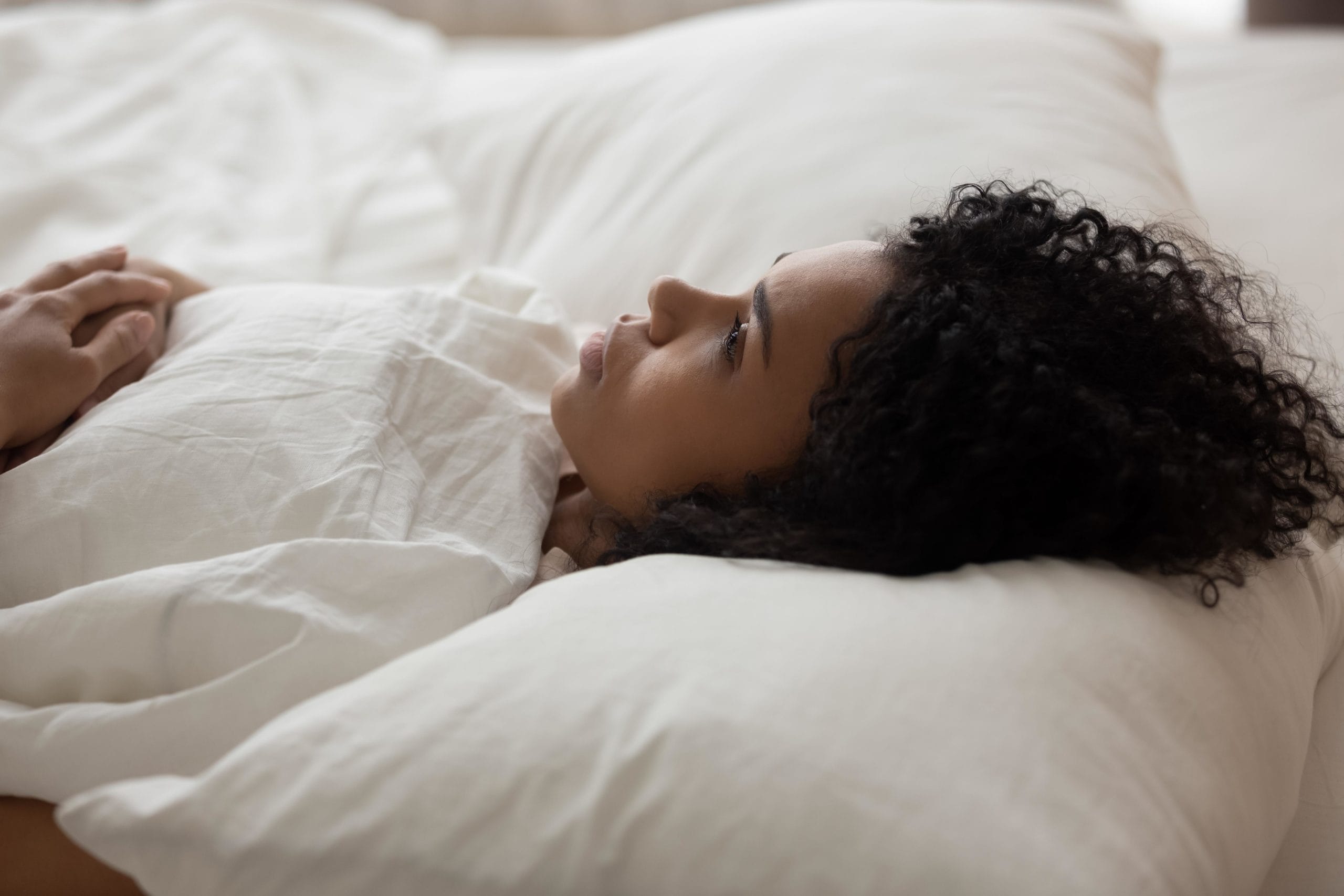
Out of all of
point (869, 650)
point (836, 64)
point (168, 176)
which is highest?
point (836, 64)

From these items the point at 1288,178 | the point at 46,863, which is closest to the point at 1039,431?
the point at 46,863

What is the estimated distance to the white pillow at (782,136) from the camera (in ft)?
3.56

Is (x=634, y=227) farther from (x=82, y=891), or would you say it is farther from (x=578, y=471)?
(x=82, y=891)

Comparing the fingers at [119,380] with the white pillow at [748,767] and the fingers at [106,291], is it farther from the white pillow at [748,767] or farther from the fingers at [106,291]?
the white pillow at [748,767]

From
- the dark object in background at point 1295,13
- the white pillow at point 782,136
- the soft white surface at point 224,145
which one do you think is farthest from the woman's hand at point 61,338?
the dark object in background at point 1295,13

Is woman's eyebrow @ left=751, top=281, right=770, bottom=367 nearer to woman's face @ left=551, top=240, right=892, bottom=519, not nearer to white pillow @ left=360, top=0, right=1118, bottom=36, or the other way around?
woman's face @ left=551, top=240, right=892, bottom=519

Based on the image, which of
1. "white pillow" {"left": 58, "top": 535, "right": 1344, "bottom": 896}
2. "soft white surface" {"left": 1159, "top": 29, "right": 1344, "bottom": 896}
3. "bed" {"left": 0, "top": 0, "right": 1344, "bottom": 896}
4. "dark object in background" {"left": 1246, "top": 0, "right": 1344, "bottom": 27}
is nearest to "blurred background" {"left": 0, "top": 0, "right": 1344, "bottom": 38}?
"dark object in background" {"left": 1246, "top": 0, "right": 1344, "bottom": 27}

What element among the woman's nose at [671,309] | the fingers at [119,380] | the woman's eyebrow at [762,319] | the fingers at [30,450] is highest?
the woman's eyebrow at [762,319]

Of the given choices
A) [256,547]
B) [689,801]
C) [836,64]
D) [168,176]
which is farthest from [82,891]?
[836,64]

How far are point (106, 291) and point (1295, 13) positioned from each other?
2.70 metres

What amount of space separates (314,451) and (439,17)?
2.09 meters

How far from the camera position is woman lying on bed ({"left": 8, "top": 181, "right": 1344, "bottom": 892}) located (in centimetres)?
65

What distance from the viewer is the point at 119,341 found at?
849 mm

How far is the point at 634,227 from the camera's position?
1.21m
